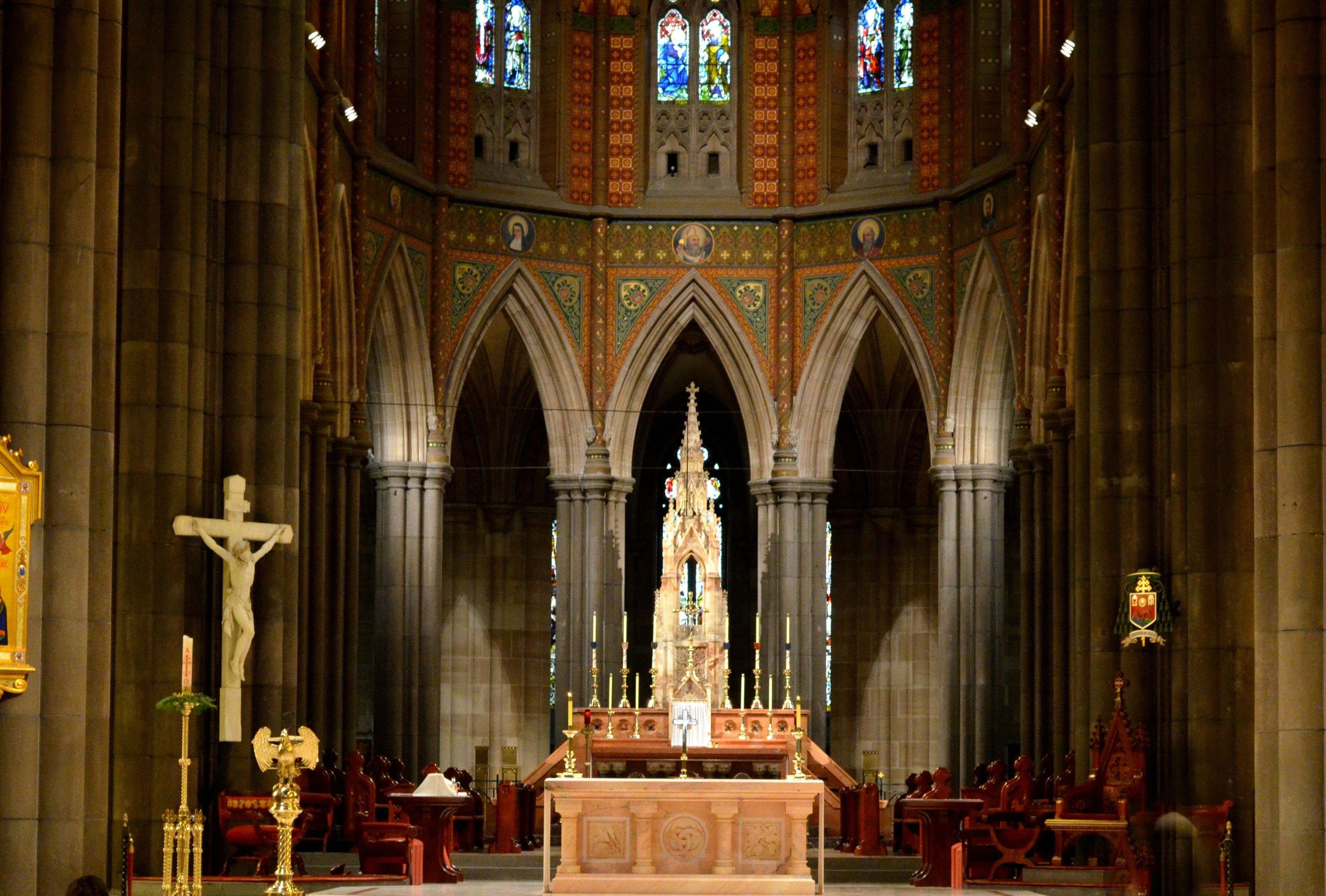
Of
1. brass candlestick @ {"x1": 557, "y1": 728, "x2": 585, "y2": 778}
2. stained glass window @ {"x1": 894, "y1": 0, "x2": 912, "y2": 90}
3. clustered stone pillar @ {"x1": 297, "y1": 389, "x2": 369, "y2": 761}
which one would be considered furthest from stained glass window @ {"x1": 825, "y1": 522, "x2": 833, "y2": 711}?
brass candlestick @ {"x1": 557, "y1": 728, "x2": 585, "y2": 778}

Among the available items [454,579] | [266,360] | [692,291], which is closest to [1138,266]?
[266,360]

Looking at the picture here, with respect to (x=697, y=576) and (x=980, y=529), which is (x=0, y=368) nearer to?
(x=980, y=529)

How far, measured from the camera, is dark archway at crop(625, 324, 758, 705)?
42.5 meters

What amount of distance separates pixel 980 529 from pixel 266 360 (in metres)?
15.4

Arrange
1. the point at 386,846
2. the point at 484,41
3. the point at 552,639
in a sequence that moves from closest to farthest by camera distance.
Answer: the point at 386,846, the point at 484,41, the point at 552,639

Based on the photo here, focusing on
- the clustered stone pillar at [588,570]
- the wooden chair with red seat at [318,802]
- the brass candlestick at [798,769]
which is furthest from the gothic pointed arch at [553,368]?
the brass candlestick at [798,769]

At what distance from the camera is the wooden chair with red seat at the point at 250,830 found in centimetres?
2214

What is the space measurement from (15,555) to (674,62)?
83.6ft

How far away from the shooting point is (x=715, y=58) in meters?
38.7

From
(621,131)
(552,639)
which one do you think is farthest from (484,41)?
(552,639)

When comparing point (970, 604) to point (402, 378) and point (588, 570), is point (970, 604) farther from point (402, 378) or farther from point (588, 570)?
point (402, 378)

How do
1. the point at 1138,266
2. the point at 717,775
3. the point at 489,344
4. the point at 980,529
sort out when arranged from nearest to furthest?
the point at 717,775 → the point at 1138,266 → the point at 980,529 → the point at 489,344

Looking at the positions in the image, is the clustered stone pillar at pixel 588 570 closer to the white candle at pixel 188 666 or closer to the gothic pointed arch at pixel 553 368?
the gothic pointed arch at pixel 553 368

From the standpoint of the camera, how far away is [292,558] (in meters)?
24.6
